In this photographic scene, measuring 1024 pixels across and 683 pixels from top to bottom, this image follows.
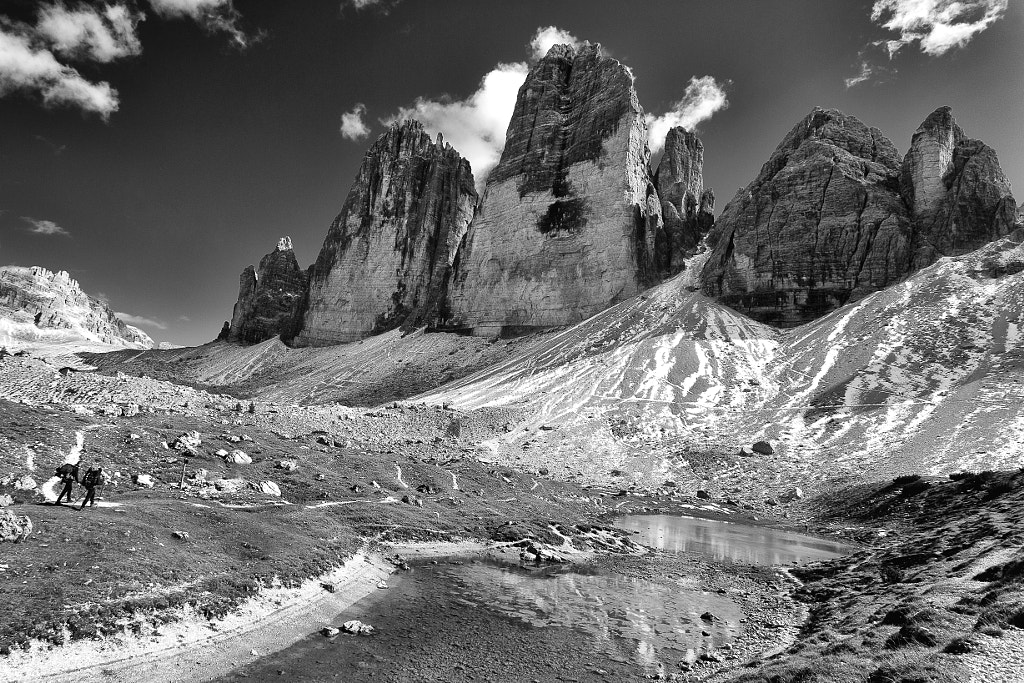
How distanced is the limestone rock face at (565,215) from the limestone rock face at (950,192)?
156ft

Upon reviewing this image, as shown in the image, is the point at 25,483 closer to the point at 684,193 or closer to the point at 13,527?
the point at 13,527

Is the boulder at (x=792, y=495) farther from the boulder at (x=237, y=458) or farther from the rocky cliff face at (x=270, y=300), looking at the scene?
the rocky cliff face at (x=270, y=300)

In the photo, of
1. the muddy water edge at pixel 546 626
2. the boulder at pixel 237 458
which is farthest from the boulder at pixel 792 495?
the boulder at pixel 237 458

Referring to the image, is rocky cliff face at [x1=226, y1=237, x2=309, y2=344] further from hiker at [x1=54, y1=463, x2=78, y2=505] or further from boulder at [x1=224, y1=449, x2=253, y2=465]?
hiker at [x1=54, y1=463, x2=78, y2=505]

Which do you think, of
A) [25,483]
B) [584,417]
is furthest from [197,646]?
[584,417]

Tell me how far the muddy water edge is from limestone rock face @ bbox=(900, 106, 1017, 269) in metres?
97.6

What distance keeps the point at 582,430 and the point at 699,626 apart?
47.1 meters

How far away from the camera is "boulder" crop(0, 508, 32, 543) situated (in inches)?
514

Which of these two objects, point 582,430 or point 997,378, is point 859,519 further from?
point 997,378

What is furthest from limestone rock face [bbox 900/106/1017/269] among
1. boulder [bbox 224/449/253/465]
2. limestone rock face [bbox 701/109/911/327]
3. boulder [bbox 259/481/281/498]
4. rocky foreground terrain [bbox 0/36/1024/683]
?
boulder [bbox 224/449/253/465]

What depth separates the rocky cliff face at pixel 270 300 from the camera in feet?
589

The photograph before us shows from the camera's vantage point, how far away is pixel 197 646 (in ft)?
40.3

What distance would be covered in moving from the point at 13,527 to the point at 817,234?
4555 inches

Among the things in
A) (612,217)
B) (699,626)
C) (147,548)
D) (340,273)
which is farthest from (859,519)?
(340,273)
